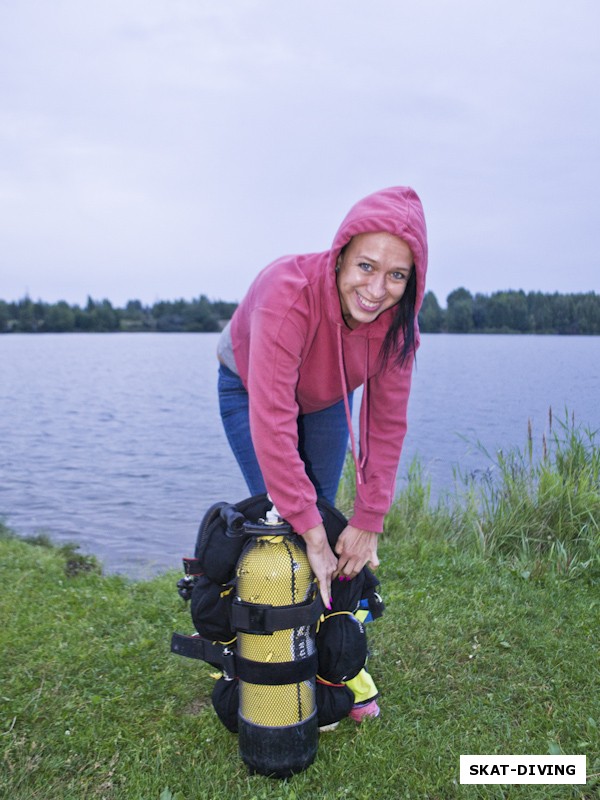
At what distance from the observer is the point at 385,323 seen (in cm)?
266

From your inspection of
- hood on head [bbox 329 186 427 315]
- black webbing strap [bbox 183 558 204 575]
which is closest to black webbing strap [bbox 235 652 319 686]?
black webbing strap [bbox 183 558 204 575]

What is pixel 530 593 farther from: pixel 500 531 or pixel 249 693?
pixel 249 693

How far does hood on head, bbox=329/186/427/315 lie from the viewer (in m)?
2.36

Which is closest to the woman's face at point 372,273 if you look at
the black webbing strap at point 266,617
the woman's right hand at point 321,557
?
the woman's right hand at point 321,557

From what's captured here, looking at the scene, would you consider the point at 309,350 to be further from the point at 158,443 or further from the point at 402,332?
the point at 158,443

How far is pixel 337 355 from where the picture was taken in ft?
8.71

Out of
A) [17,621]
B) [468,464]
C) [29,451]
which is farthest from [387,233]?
[29,451]

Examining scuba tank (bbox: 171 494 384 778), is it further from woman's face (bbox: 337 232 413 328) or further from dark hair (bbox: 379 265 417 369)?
woman's face (bbox: 337 232 413 328)

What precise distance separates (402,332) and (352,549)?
0.88 m

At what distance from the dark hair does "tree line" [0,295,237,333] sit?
67.1 m

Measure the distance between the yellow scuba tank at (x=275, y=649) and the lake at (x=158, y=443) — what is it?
369cm

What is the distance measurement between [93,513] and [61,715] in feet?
20.4

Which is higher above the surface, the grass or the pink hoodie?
the pink hoodie

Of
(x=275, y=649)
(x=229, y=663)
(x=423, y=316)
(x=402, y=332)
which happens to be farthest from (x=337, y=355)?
(x=423, y=316)
